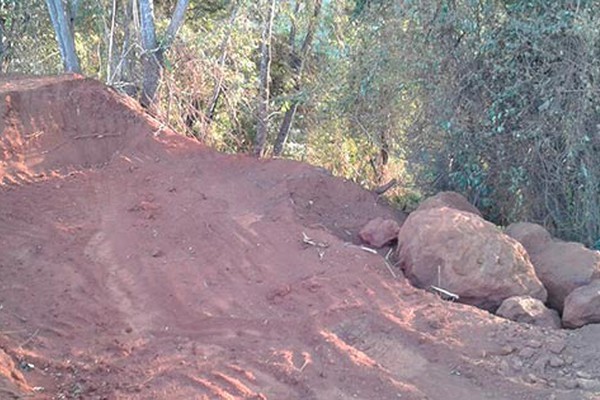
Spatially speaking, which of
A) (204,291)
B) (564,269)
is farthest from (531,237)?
(204,291)

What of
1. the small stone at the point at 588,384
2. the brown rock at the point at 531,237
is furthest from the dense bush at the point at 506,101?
the small stone at the point at 588,384

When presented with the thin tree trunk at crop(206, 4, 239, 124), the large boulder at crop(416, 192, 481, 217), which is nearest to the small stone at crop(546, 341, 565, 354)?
the large boulder at crop(416, 192, 481, 217)

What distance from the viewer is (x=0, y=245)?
5.53 metres

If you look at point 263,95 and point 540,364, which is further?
point 263,95

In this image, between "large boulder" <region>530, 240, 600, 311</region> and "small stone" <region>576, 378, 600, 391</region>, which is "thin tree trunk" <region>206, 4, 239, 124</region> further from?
"small stone" <region>576, 378, 600, 391</region>

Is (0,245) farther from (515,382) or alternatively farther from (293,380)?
(515,382)

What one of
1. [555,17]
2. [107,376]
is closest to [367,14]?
[555,17]

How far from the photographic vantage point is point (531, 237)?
584cm

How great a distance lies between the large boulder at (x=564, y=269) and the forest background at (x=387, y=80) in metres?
1.07

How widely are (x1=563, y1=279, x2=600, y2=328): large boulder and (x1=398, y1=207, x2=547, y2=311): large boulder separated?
0.30 metres

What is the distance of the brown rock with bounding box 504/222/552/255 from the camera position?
18.9 feet

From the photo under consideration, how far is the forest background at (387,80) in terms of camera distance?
6.42m

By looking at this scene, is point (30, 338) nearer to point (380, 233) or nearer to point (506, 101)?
point (380, 233)

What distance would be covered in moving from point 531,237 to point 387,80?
2.45 metres
